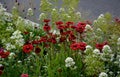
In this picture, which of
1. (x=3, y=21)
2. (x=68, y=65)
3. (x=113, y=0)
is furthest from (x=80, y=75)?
(x=113, y=0)

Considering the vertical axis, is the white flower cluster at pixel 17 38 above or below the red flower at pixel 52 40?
above

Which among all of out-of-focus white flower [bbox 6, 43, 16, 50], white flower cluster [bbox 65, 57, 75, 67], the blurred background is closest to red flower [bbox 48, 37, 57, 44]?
white flower cluster [bbox 65, 57, 75, 67]

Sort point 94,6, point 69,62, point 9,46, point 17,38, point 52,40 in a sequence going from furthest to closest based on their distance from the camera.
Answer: point 94,6, point 9,46, point 17,38, point 52,40, point 69,62

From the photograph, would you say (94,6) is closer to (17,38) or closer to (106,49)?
(17,38)

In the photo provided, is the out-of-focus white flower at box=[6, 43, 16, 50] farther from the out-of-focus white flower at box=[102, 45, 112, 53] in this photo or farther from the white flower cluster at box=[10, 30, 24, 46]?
the out-of-focus white flower at box=[102, 45, 112, 53]

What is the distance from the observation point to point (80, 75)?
5508 millimetres

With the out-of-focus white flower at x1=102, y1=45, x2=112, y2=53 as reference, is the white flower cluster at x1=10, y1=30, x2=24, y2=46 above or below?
above

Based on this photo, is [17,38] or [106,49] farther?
[17,38]

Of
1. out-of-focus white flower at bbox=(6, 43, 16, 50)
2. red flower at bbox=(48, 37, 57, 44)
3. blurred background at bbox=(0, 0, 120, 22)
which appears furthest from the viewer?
blurred background at bbox=(0, 0, 120, 22)

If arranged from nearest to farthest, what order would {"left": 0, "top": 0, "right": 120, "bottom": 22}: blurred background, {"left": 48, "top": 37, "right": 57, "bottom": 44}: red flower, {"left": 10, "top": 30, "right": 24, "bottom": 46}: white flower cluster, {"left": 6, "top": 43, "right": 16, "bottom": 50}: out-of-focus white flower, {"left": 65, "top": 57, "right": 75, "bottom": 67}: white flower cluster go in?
1. {"left": 65, "top": 57, "right": 75, "bottom": 67}: white flower cluster
2. {"left": 48, "top": 37, "right": 57, "bottom": 44}: red flower
3. {"left": 10, "top": 30, "right": 24, "bottom": 46}: white flower cluster
4. {"left": 6, "top": 43, "right": 16, "bottom": 50}: out-of-focus white flower
5. {"left": 0, "top": 0, "right": 120, "bottom": 22}: blurred background

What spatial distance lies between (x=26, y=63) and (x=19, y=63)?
15cm

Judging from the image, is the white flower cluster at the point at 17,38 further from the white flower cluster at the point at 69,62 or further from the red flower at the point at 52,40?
the white flower cluster at the point at 69,62

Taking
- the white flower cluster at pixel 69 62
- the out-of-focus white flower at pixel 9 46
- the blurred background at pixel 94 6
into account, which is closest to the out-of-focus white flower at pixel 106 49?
the white flower cluster at pixel 69 62

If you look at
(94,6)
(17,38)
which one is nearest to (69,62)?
(17,38)
